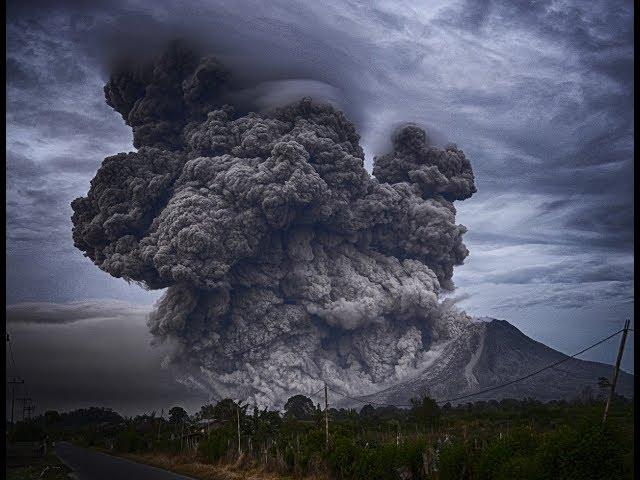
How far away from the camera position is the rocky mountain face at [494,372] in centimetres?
10975

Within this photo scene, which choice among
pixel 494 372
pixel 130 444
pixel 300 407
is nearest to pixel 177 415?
pixel 300 407

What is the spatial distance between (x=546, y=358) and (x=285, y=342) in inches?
3266

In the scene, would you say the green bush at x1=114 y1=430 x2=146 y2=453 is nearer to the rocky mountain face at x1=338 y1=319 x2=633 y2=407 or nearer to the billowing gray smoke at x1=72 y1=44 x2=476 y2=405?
the billowing gray smoke at x1=72 y1=44 x2=476 y2=405

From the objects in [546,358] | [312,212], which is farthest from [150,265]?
[546,358]

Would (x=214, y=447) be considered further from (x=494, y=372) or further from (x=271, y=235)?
(x=494, y=372)

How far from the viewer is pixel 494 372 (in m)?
140

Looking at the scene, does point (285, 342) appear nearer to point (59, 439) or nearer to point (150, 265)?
point (150, 265)

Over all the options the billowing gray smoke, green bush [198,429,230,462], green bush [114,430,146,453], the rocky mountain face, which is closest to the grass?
green bush [198,429,230,462]

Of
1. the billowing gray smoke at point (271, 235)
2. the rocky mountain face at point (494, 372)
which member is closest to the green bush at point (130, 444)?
the billowing gray smoke at point (271, 235)

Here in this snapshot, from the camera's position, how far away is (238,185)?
81.4 meters

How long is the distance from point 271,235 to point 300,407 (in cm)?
2180

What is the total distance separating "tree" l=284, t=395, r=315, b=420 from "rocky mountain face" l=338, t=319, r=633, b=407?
430 inches

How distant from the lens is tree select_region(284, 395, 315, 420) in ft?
281

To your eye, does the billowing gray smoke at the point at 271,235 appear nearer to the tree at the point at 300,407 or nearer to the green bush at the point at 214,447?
the tree at the point at 300,407
